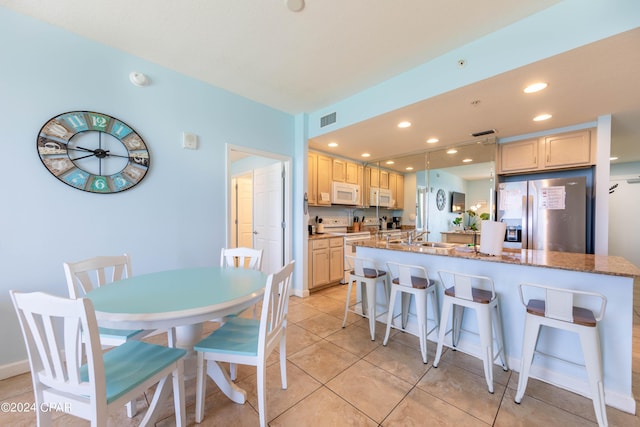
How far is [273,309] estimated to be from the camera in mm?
1432

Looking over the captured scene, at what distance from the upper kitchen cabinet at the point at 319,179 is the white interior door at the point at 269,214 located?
0.58m

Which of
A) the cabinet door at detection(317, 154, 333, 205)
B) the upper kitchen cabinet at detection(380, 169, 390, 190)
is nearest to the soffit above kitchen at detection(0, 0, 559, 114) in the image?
the cabinet door at detection(317, 154, 333, 205)

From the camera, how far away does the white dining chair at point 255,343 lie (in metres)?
1.33

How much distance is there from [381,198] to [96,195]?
4591mm

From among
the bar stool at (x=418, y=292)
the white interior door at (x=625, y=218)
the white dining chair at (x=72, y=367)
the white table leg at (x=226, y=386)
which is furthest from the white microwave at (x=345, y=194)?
the white interior door at (x=625, y=218)

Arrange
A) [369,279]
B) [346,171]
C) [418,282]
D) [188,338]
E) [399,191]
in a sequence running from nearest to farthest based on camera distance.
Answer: [188,338] < [418,282] < [369,279] < [346,171] < [399,191]

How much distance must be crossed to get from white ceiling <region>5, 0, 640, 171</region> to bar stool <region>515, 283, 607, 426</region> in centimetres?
163

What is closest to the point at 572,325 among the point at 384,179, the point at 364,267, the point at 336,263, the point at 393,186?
the point at 364,267

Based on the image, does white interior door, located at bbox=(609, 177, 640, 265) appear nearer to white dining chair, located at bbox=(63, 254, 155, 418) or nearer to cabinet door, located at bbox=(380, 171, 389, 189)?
cabinet door, located at bbox=(380, 171, 389, 189)

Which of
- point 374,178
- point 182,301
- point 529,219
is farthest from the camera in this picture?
point 374,178

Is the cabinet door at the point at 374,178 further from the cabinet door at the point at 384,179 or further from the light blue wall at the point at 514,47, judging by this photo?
the light blue wall at the point at 514,47

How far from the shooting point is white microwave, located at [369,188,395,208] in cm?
514

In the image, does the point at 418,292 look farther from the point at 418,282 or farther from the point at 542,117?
the point at 542,117

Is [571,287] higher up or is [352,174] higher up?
[352,174]
